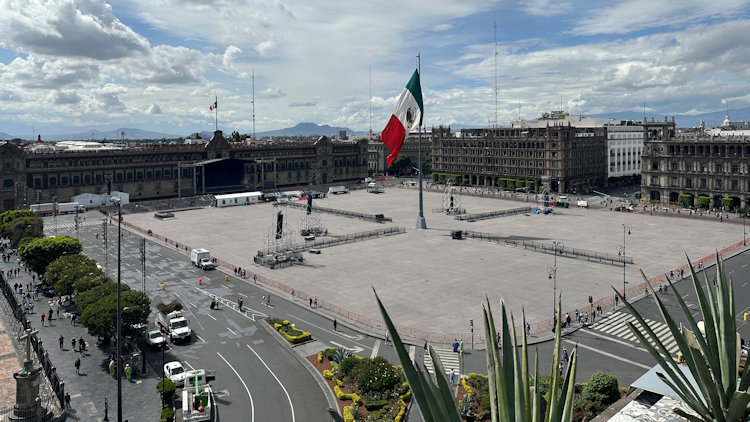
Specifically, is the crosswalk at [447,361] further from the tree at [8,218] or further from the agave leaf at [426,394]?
the tree at [8,218]

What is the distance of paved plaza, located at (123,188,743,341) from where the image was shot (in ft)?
190

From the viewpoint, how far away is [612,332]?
163 ft

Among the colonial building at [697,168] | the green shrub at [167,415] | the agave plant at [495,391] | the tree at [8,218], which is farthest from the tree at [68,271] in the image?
the colonial building at [697,168]

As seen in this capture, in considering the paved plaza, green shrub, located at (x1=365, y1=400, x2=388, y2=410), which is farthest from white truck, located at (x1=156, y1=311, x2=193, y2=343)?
green shrub, located at (x1=365, y1=400, x2=388, y2=410)

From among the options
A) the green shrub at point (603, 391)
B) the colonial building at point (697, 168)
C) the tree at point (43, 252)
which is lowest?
the green shrub at point (603, 391)

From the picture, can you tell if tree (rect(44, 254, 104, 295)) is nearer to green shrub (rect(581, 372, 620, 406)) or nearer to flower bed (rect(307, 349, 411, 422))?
flower bed (rect(307, 349, 411, 422))

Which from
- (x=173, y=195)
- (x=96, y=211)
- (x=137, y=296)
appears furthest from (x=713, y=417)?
(x=173, y=195)

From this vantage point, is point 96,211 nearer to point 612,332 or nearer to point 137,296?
point 137,296

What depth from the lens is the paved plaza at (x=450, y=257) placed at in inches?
2275

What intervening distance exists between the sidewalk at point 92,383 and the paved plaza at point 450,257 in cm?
2166

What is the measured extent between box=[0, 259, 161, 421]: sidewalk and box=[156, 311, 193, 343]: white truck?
4789 millimetres

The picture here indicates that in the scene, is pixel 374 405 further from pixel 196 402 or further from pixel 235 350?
pixel 235 350

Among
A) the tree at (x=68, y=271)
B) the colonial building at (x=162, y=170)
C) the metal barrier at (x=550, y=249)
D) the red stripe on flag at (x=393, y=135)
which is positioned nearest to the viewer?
the tree at (x=68, y=271)

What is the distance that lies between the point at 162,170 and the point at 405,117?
89592mm
